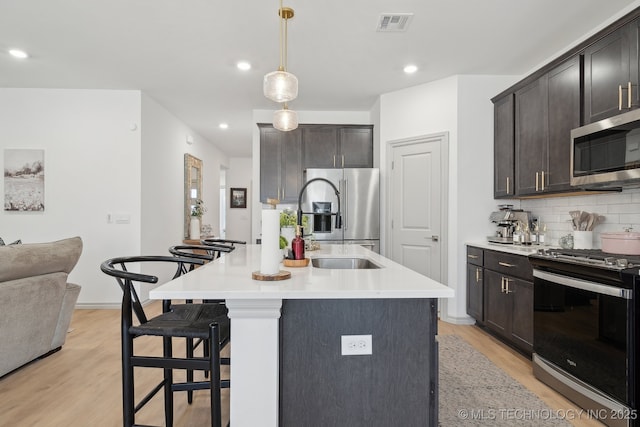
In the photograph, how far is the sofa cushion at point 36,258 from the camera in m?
2.44

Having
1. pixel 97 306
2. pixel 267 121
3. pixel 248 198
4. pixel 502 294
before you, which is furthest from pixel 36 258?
pixel 248 198

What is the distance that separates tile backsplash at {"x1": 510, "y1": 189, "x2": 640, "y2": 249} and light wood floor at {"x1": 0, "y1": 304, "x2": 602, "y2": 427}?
1.24m

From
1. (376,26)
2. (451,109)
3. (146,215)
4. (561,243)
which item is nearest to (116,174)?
(146,215)

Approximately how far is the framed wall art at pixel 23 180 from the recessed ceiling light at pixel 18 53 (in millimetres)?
1298

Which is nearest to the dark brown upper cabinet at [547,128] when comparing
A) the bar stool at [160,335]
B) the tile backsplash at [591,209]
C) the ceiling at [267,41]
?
the tile backsplash at [591,209]

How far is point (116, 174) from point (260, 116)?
6.92ft

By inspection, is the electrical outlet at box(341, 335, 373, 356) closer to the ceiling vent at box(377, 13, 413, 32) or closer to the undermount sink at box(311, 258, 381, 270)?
the undermount sink at box(311, 258, 381, 270)

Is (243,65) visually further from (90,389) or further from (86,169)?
(90,389)

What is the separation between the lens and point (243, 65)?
3756 millimetres

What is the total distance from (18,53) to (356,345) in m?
4.28

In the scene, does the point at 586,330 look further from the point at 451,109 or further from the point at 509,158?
the point at 451,109

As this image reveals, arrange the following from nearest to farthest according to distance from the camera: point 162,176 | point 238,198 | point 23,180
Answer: point 23,180 < point 162,176 < point 238,198

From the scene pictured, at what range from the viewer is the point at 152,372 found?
2.75m

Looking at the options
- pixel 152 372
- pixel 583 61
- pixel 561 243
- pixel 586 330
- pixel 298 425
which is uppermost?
pixel 583 61
